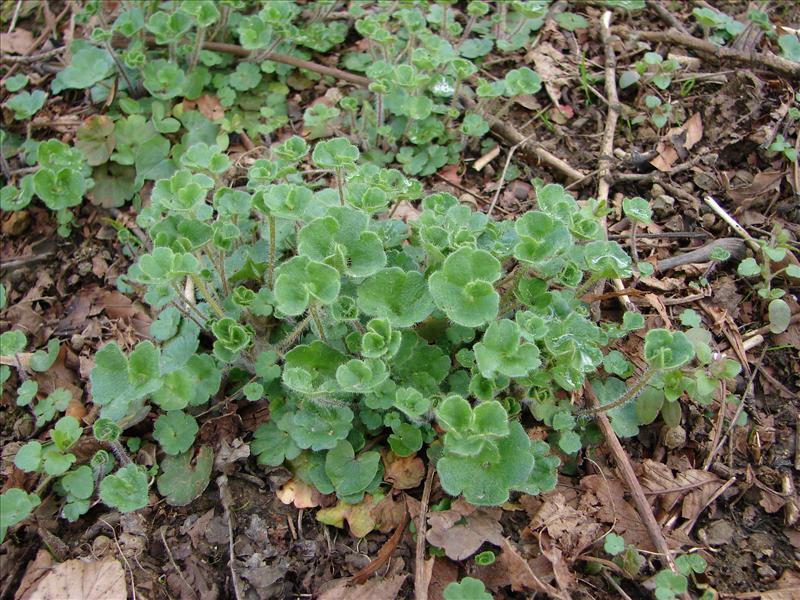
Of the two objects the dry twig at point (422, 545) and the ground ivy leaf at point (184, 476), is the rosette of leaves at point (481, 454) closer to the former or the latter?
the dry twig at point (422, 545)

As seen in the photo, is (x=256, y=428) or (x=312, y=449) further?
(x=256, y=428)

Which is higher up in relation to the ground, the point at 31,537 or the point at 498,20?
the point at 498,20

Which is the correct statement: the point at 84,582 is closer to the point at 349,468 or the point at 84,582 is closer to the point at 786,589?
the point at 349,468

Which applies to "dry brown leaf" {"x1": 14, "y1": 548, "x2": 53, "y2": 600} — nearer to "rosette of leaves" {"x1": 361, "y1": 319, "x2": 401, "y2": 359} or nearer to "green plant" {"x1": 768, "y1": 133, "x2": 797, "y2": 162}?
"rosette of leaves" {"x1": 361, "y1": 319, "x2": 401, "y2": 359}

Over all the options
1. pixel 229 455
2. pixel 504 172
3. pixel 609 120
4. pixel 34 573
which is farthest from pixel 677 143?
pixel 34 573

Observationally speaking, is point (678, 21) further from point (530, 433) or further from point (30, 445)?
point (30, 445)

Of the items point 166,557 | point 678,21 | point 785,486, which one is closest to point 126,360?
point 166,557

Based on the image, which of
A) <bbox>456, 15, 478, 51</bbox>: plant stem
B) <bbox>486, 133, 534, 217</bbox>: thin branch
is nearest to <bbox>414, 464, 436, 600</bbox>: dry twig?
<bbox>486, 133, 534, 217</bbox>: thin branch
